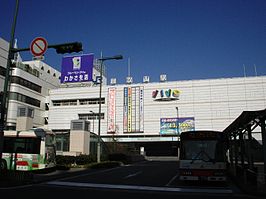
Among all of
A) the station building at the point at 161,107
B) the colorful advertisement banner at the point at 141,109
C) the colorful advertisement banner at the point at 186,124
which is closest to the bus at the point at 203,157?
the station building at the point at 161,107

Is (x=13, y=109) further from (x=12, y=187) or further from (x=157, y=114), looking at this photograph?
(x=12, y=187)

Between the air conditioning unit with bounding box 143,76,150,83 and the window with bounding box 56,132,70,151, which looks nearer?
the window with bounding box 56,132,70,151

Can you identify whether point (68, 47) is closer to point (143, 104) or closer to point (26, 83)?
point (26, 83)

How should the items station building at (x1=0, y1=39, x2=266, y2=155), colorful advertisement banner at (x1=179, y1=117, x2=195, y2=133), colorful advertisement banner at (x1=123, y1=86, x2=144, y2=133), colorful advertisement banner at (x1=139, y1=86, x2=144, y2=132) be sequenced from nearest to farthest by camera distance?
station building at (x1=0, y1=39, x2=266, y2=155), colorful advertisement banner at (x1=179, y1=117, x2=195, y2=133), colorful advertisement banner at (x1=139, y1=86, x2=144, y2=132), colorful advertisement banner at (x1=123, y1=86, x2=144, y2=133)

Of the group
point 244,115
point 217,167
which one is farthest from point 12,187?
point 244,115

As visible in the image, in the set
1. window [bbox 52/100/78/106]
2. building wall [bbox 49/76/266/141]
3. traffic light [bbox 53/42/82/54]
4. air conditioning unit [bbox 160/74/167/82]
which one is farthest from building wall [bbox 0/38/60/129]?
traffic light [bbox 53/42/82/54]

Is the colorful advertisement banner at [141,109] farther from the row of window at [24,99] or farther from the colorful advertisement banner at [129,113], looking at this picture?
the row of window at [24,99]

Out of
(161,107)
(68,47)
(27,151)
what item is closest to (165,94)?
(161,107)

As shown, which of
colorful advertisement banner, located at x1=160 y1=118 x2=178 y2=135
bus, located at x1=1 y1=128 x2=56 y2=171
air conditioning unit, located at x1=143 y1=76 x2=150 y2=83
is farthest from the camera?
air conditioning unit, located at x1=143 y1=76 x2=150 y2=83

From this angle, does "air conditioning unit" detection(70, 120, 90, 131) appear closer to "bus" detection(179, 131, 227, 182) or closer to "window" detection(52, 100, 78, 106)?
"bus" detection(179, 131, 227, 182)

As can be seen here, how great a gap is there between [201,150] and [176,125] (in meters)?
53.8

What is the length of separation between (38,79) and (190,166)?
6398 centimetres

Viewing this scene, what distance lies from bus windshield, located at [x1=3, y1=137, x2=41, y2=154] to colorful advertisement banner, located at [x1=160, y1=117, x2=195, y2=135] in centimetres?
5055

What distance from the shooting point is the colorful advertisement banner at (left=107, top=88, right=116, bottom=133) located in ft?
234
